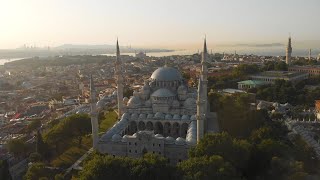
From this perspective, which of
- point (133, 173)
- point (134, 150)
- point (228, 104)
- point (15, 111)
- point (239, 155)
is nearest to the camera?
point (133, 173)

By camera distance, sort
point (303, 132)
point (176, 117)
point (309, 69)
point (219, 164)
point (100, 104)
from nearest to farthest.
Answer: point (219, 164), point (176, 117), point (303, 132), point (100, 104), point (309, 69)

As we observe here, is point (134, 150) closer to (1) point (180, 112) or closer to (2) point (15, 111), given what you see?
(1) point (180, 112)

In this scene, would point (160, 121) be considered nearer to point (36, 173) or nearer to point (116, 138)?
point (116, 138)

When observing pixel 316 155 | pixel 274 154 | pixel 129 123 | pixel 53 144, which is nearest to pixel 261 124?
pixel 316 155

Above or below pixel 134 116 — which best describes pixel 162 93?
above

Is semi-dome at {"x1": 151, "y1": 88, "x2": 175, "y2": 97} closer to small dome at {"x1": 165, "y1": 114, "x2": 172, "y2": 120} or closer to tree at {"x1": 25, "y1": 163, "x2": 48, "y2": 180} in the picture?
small dome at {"x1": 165, "y1": 114, "x2": 172, "y2": 120}

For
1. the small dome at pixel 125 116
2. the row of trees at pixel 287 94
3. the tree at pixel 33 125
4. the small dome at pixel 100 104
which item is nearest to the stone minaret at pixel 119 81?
the small dome at pixel 125 116

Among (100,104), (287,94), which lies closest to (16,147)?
(100,104)
